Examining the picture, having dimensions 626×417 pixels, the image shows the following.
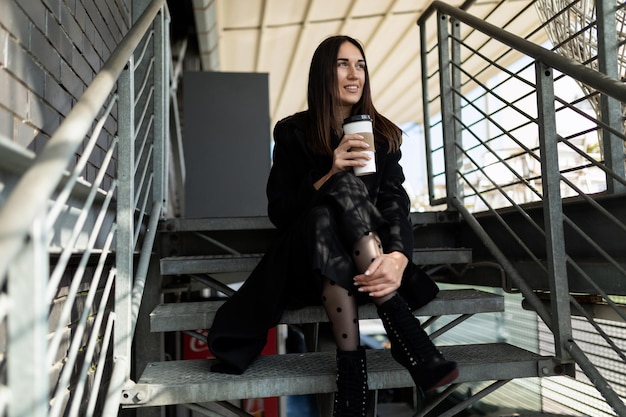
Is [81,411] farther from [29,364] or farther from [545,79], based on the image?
[545,79]

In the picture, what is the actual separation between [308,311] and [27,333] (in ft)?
3.72

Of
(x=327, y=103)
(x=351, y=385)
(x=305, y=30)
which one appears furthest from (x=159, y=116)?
(x=305, y=30)

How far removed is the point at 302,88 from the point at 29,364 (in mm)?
7905

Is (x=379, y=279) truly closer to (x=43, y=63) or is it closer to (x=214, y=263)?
(x=214, y=263)

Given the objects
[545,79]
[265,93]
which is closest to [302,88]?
[265,93]

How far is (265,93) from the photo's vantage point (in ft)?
17.5

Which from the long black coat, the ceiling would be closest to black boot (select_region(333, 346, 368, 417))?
the long black coat

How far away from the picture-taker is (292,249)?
5.63ft

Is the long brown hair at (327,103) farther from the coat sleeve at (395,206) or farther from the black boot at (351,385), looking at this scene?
the black boot at (351,385)

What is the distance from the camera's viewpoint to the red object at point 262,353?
4414 mm

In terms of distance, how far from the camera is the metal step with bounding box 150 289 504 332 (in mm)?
1772

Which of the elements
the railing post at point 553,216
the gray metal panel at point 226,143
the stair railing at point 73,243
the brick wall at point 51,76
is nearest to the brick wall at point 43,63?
the brick wall at point 51,76

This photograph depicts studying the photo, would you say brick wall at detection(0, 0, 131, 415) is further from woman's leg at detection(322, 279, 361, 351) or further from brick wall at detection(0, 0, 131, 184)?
woman's leg at detection(322, 279, 361, 351)

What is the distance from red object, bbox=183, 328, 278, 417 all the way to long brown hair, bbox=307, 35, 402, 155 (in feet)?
8.32
